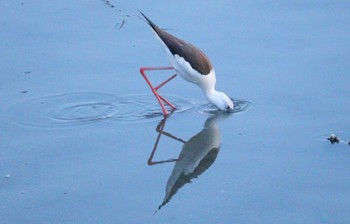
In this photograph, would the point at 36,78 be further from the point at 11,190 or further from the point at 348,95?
the point at 348,95

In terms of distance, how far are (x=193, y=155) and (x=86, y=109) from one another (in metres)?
1.06

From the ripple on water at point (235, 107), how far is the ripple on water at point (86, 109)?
4.2 inches

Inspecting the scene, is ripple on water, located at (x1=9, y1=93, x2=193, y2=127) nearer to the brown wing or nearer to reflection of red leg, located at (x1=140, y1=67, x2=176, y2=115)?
reflection of red leg, located at (x1=140, y1=67, x2=176, y2=115)

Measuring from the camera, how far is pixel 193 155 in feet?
18.2

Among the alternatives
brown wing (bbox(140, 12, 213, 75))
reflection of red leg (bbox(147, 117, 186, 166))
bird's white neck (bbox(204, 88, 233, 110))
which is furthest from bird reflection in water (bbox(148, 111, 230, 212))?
brown wing (bbox(140, 12, 213, 75))

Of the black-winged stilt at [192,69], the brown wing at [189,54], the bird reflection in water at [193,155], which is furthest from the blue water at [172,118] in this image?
the brown wing at [189,54]

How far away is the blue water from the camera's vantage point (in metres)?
4.85

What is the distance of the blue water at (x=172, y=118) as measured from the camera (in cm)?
485

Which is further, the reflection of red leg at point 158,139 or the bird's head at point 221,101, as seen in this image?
the bird's head at point 221,101

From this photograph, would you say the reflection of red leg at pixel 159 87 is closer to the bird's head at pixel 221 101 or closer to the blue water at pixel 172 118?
the blue water at pixel 172 118

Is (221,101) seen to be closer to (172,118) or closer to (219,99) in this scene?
(219,99)

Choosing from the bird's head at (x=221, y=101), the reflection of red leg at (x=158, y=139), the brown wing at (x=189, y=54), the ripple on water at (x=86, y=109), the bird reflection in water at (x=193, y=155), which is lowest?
the ripple on water at (x=86, y=109)

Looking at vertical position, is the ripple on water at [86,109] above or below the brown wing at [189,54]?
below

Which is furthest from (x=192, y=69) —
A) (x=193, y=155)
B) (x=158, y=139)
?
(x=193, y=155)
